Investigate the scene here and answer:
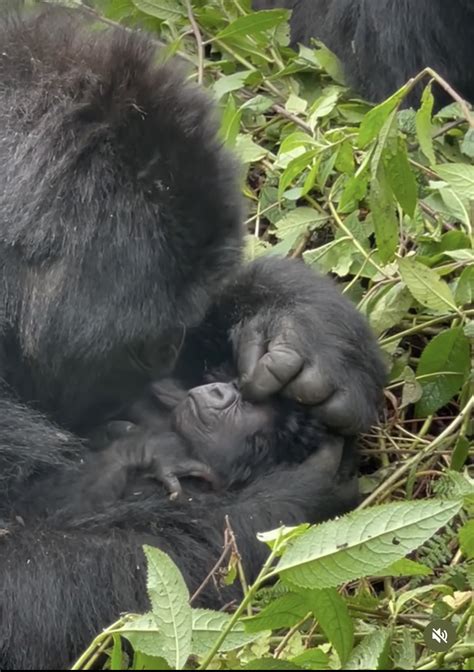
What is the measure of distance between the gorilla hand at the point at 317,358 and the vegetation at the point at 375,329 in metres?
0.16

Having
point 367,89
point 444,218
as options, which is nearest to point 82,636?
point 444,218

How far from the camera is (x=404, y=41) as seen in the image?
10.2ft

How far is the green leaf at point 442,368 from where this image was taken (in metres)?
2.31

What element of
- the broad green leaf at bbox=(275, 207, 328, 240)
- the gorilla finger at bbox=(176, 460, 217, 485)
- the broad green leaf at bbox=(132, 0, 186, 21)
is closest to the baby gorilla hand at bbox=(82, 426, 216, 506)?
the gorilla finger at bbox=(176, 460, 217, 485)

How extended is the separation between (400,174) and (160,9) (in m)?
1.43

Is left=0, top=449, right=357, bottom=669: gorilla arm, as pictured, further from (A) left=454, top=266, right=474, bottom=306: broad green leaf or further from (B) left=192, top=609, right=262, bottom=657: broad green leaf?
(A) left=454, top=266, right=474, bottom=306: broad green leaf

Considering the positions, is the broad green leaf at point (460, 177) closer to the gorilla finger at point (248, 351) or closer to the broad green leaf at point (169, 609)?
the gorilla finger at point (248, 351)

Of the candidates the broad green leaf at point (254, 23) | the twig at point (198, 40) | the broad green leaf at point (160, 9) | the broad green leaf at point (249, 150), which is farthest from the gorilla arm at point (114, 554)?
the broad green leaf at point (160, 9)

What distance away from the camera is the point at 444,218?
8.86 feet

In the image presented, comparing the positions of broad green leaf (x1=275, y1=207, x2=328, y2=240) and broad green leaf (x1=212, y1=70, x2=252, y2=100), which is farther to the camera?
broad green leaf (x1=212, y1=70, x2=252, y2=100)

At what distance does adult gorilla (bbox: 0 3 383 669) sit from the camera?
188 centimetres

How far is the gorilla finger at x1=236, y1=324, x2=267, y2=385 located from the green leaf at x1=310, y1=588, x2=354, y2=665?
62 centimetres

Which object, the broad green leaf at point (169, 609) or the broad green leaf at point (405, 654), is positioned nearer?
the broad green leaf at point (169, 609)

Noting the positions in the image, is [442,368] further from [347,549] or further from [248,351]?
[347,549]
